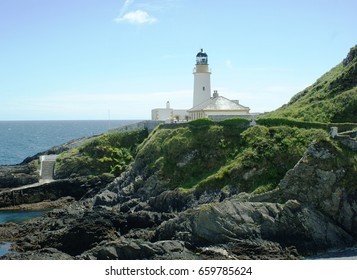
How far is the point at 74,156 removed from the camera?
2197 inches

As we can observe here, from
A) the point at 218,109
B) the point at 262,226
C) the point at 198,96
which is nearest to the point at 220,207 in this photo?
the point at 262,226

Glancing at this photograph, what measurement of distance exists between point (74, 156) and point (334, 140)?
2964cm

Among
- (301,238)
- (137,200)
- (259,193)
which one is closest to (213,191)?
(259,193)

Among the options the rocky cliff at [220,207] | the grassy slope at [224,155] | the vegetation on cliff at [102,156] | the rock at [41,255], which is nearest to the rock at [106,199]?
the rocky cliff at [220,207]

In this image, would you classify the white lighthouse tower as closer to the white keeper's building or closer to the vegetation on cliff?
the white keeper's building

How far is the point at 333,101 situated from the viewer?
152ft

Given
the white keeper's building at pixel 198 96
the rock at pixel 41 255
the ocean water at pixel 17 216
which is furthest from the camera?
the white keeper's building at pixel 198 96

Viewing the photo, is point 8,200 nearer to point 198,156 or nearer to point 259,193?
point 198,156

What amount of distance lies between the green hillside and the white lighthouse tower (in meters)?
11.9

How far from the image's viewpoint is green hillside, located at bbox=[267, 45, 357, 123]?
43969 millimetres

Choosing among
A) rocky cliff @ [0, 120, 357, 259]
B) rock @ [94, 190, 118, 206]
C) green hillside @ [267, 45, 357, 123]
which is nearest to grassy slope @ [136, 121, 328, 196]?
rocky cliff @ [0, 120, 357, 259]

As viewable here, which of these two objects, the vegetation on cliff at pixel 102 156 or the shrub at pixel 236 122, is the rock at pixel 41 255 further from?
the vegetation on cliff at pixel 102 156

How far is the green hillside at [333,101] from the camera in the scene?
43969 millimetres

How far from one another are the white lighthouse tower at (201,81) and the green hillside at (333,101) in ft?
39.1
